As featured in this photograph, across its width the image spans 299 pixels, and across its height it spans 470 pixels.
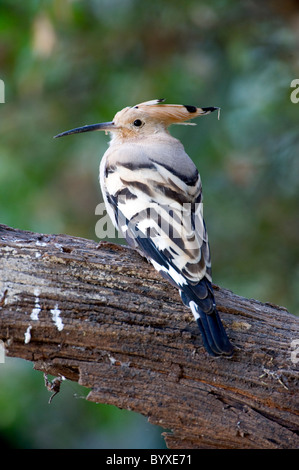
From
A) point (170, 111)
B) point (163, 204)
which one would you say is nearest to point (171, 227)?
point (163, 204)

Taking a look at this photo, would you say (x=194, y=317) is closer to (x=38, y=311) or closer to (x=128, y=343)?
(x=128, y=343)

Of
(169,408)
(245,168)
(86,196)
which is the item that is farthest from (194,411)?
(86,196)

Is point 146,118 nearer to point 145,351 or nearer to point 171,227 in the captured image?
point 171,227

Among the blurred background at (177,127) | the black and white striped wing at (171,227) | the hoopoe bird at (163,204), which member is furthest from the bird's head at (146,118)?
the blurred background at (177,127)

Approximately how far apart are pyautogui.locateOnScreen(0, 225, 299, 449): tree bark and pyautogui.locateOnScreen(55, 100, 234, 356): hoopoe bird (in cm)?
10

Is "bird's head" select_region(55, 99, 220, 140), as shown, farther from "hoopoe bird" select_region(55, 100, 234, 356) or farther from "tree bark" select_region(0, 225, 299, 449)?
"tree bark" select_region(0, 225, 299, 449)

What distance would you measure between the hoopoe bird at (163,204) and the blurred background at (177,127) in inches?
44.6

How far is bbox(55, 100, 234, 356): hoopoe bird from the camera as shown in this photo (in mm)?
2482

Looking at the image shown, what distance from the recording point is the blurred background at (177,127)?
4.60 meters

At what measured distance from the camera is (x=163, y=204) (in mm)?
2768

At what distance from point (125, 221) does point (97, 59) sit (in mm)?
2416

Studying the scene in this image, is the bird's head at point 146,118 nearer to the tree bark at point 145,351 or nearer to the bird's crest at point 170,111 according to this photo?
the bird's crest at point 170,111

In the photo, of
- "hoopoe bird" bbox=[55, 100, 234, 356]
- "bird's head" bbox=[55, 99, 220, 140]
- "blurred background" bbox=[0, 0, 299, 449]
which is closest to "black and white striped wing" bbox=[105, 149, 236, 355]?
"hoopoe bird" bbox=[55, 100, 234, 356]

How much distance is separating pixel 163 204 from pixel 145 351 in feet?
2.29
